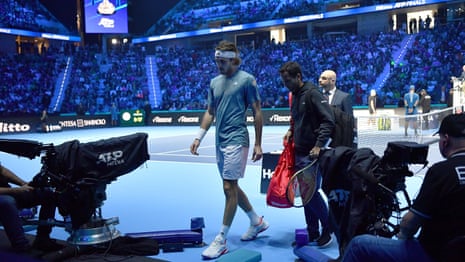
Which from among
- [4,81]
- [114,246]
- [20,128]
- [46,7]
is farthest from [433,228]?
[46,7]

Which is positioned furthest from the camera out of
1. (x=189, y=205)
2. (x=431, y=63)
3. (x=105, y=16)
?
(x=105, y=16)

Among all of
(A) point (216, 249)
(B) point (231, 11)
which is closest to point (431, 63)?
(B) point (231, 11)

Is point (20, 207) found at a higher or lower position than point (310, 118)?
lower

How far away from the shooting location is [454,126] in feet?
7.72

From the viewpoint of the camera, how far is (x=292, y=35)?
35.7 metres

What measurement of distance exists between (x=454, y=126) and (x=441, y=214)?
0.47 m

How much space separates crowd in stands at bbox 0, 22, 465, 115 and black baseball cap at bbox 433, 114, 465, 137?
2119cm

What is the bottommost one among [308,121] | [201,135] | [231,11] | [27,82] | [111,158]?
[111,158]

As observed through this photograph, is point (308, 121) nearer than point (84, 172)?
No

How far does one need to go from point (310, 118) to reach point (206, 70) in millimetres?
29473

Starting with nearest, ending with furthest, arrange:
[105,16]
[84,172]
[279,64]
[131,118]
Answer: [84,172] < [131,118] < [279,64] < [105,16]

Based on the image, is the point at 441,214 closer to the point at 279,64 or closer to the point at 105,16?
the point at 279,64

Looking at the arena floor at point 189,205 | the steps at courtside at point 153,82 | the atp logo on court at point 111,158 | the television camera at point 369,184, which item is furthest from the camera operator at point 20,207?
the steps at courtside at point 153,82

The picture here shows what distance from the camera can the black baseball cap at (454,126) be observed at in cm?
233
